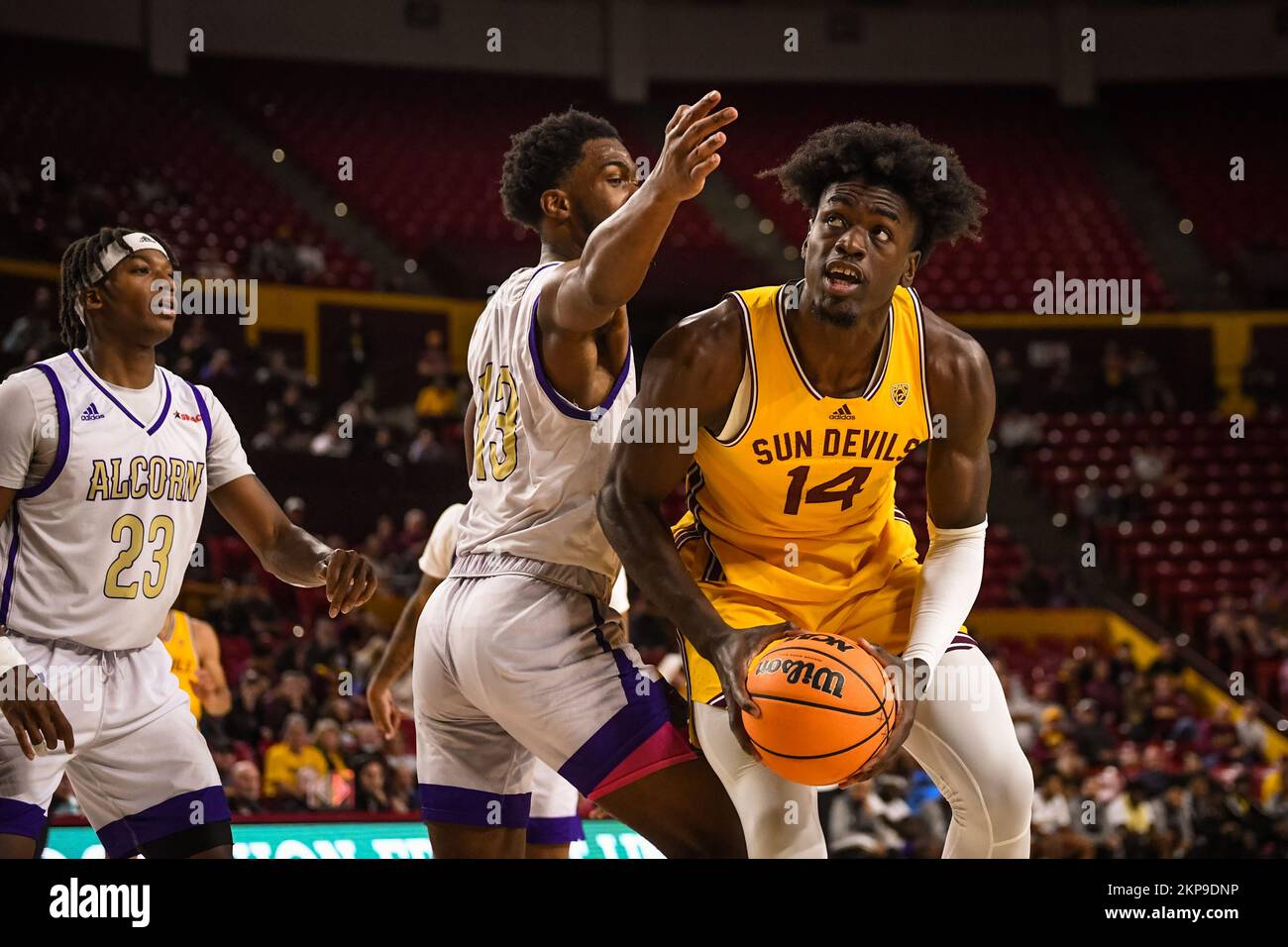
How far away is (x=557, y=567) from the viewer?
3260 mm

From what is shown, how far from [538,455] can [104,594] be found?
1.01 meters

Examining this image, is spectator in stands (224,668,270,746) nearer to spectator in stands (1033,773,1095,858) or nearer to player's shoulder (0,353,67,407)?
spectator in stands (1033,773,1095,858)

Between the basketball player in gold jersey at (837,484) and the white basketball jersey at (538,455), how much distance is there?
0.13 m

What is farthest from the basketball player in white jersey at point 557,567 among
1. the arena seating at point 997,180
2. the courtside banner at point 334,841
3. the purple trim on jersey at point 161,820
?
the arena seating at point 997,180

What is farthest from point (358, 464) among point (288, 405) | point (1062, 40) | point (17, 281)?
point (1062, 40)

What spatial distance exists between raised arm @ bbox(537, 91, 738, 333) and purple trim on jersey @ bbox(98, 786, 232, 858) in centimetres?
137

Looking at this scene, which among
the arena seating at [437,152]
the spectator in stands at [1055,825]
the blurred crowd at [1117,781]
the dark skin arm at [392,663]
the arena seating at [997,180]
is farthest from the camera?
the arena seating at [997,180]

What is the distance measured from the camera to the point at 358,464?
11.0 meters

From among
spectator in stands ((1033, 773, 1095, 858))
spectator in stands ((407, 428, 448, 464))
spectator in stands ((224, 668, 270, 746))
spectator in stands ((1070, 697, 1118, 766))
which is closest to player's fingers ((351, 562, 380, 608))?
spectator in stands ((224, 668, 270, 746))

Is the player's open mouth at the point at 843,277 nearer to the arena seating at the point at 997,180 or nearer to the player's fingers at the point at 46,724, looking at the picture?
the player's fingers at the point at 46,724

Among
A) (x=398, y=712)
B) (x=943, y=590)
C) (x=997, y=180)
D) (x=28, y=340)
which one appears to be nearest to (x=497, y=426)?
(x=943, y=590)

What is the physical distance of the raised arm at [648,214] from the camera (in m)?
2.84

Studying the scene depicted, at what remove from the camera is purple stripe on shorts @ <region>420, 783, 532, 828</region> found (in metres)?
3.36
